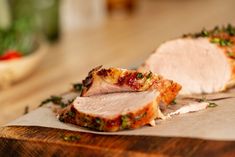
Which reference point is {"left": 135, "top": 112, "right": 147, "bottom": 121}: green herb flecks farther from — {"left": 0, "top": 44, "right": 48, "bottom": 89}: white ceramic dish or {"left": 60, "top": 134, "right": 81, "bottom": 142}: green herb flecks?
{"left": 0, "top": 44, "right": 48, "bottom": 89}: white ceramic dish

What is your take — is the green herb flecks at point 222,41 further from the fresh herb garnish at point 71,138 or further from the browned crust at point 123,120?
the fresh herb garnish at point 71,138

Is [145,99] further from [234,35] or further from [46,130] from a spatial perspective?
[234,35]

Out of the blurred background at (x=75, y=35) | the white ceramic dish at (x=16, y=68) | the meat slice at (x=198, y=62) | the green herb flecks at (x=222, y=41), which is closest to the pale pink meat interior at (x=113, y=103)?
the meat slice at (x=198, y=62)

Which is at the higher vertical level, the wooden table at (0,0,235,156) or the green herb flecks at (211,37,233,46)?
the green herb flecks at (211,37,233,46)

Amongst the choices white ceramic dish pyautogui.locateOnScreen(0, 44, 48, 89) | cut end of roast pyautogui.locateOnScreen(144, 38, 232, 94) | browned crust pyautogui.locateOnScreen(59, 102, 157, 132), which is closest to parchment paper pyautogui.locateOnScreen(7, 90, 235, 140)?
browned crust pyautogui.locateOnScreen(59, 102, 157, 132)

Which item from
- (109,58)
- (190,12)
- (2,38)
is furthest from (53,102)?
(190,12)
